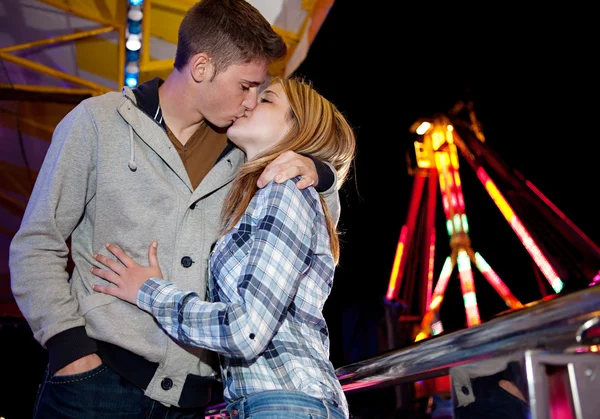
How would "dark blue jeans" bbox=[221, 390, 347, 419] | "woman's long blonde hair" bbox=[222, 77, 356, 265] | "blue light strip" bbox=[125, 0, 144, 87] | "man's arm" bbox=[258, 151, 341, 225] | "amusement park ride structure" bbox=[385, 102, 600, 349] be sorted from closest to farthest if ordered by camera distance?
1. "dark blue jeans" bbox=[221, 390, 347, 419]
2. "man's arm" bbox=[258, 151, 341, 225]
3. "woman's long blonde hair" bbox=[222, 77, 356, 265]
4. "amusement park ride structure" bbox=[385, 102, 600, 349]
5. "blue light strip" bbox=[125, 0, 144, 87]

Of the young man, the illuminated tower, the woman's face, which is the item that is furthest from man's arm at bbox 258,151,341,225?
the illuminated tower

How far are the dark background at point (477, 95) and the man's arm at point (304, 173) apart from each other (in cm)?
227

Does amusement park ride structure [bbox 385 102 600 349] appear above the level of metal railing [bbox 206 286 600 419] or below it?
above

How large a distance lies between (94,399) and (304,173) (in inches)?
31.8

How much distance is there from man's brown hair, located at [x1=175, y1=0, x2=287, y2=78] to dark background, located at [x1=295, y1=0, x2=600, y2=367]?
5.89ft

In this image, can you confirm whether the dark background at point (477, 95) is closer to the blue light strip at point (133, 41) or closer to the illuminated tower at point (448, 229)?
the illuminated tower at point (448, 229)

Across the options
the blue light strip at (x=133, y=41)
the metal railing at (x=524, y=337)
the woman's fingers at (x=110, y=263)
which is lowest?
the metal railing at (x=524, y=337)

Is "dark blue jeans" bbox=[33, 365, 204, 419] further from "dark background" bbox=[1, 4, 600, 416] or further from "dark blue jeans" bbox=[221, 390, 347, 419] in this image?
"dark background" bbox=[1, 4, 600, 416]

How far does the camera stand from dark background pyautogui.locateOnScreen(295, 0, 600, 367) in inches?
171

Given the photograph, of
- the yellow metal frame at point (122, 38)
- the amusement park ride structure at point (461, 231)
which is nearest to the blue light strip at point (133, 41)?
the yellow metal frame at point (122, 38)

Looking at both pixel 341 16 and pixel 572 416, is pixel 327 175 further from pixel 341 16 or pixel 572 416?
pixel 341 16

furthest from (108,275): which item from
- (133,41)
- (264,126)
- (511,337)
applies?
(133,41)

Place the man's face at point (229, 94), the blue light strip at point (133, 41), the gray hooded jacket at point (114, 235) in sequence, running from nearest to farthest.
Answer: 1. the gray hooded jacket at point (114, 235)
2. the man's face at point (229, 94)
3. the blue light strip at point (133, 41)

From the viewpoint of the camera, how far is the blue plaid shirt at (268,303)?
1189mm
